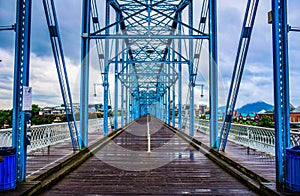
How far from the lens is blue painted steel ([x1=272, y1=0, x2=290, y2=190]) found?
446 cm

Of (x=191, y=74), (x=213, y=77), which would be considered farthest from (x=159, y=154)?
(x=191, y=74)

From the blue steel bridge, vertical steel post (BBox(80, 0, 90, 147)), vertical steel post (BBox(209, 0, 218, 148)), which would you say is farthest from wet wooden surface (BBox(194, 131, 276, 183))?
vertical steel post (BBox(80, 0, 90, 147))

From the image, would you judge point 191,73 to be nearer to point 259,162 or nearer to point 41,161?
point 259,162

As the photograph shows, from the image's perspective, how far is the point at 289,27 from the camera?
15.5 ft

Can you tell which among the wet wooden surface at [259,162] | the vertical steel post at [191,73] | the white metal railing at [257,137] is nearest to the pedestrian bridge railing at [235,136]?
the white metal railing at [257,137]

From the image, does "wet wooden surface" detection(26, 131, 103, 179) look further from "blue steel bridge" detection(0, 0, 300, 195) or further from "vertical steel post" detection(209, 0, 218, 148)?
"vertical steel post" detection(209, 0, 218, 148)

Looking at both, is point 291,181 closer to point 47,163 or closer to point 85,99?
point 47,163

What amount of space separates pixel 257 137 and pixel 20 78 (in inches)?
258

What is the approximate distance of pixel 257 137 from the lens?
895 centimetres

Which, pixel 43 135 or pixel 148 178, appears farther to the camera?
pixel 43 135

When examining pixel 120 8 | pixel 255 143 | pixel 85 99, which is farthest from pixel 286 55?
pixel 120 8

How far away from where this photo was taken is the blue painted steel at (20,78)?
4.76 m

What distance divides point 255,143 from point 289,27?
4.91 metres

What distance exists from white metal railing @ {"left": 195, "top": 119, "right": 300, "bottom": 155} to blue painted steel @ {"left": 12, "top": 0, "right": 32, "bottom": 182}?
5263 mm
